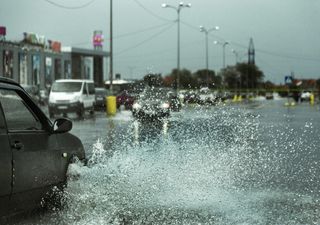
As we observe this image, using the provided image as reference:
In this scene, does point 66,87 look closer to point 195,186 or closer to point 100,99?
point 100,99

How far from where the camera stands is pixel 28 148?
17.6ft

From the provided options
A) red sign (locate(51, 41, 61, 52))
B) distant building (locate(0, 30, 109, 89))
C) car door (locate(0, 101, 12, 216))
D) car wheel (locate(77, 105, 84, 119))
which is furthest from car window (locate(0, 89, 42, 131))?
red sign (locate(51, 41, 61, 52))

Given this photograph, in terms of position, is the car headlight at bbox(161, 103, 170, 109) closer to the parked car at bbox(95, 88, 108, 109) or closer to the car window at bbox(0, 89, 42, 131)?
the parked car at bbox(95, 88, 108, 109)

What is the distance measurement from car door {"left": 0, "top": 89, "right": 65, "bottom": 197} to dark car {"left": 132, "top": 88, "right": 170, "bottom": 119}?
17.8m

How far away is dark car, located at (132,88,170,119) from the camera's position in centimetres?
2480


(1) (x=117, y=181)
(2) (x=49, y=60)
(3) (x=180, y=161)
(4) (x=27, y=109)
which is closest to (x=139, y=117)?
(3) (x=180, y=161)

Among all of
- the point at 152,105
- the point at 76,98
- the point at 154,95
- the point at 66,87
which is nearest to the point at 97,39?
the point at 66,87

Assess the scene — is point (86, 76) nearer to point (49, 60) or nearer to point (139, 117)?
point (49, 60)

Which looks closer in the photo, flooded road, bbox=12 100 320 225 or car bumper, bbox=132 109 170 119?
flooded road, bbox=12 100 320 225

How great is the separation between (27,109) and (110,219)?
140cm

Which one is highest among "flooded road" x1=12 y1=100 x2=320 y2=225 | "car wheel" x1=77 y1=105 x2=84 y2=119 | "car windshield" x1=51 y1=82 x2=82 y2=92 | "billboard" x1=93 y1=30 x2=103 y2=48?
"billboard" x1=93 y1=30 x2=103 y2=48

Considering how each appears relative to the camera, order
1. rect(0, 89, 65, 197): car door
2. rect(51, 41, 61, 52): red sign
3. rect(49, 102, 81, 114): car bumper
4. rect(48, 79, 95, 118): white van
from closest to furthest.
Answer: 1. rect(0, 89, 65, 197): car door
2. rect(49, 102, 81, 114): car bumper
3. rect(48, 79, 95, 118): white van
4. rect(51, 41, 61, 52): red sign

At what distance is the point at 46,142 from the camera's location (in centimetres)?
579

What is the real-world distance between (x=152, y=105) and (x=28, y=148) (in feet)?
67.1
